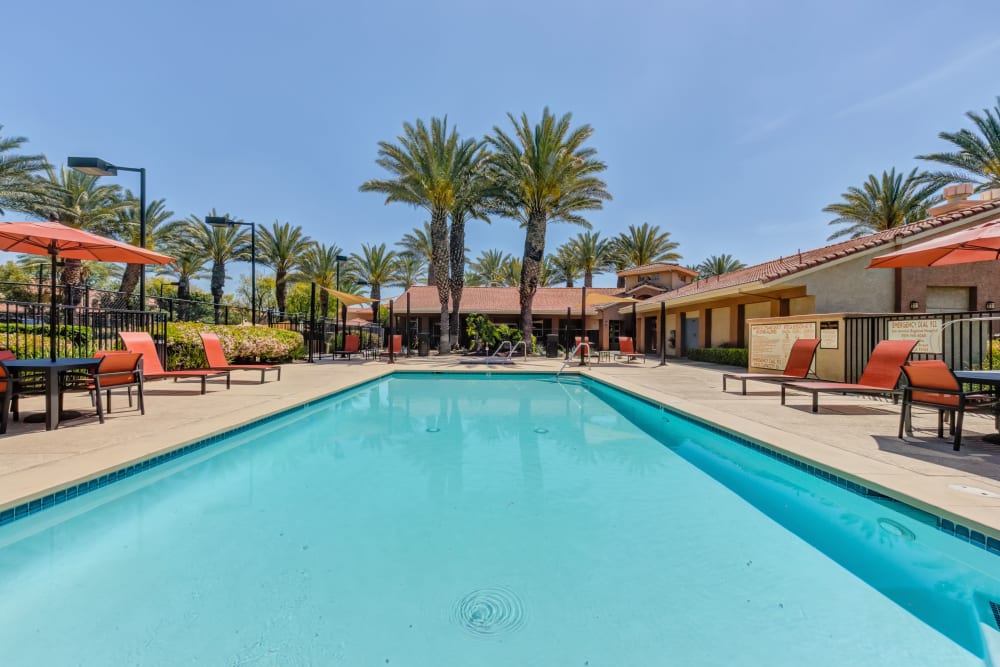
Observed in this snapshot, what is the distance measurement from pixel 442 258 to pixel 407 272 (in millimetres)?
21162

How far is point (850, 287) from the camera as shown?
13273 millimetres

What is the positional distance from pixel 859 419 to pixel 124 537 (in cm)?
866

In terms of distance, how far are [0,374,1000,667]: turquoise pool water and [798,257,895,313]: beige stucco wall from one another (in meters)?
11.4

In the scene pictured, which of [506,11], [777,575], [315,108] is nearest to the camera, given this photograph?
A: [777,575]

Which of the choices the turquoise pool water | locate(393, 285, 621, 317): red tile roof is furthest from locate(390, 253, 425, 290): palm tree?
the turquoise pool water

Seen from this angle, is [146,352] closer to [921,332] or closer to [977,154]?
[921,332]

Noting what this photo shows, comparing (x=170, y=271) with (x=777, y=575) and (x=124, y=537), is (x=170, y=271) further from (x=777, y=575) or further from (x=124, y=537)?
(x=777, y=575)

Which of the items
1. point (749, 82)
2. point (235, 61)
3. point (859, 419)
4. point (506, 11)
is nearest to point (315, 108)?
point (235, 61)

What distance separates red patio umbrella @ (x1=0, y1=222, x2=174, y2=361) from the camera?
17.8ft

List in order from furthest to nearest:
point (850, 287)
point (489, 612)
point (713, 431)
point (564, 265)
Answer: point (564, 265), point (850, 287), point (713, 431), point (489, 612)

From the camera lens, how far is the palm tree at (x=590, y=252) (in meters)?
35.4

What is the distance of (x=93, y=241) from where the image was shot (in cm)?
603

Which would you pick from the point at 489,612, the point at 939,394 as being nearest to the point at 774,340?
the point at 939,394

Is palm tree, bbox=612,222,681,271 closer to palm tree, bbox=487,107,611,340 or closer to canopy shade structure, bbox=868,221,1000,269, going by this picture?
palm tree, bbox=487,107,611,340
